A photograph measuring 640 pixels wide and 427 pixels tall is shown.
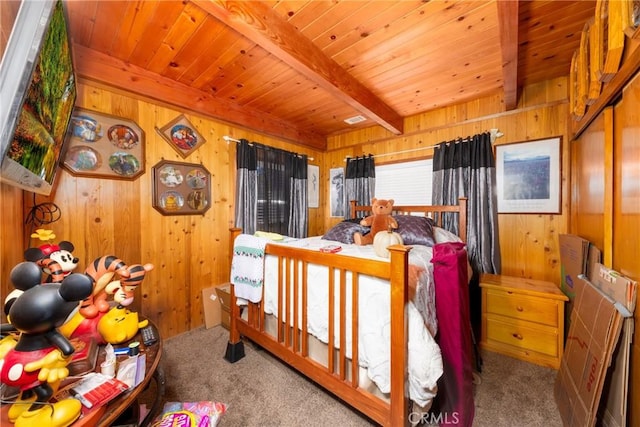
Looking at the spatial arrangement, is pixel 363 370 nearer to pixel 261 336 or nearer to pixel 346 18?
pixel 261 336

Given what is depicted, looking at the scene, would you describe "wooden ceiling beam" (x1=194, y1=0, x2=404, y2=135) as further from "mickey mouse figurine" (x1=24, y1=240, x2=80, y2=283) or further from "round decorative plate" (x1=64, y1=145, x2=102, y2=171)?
"round decorative plate" (x1=64, y1=145, x2=102, y2=171)

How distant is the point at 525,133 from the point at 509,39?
1313mm

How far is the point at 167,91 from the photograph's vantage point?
2.20 meters

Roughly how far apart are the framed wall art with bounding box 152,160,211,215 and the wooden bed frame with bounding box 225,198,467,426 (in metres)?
0.79

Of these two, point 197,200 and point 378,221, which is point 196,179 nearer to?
point 197,200

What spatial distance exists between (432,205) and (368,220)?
0.96 metres

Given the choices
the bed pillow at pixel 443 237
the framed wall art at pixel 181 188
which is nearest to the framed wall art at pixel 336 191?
the bed pillow at pixel 443 237

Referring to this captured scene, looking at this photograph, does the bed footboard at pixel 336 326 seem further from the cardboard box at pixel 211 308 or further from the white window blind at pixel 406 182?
the white window blind at pixel 406 182

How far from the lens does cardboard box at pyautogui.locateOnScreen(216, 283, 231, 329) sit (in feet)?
7.91

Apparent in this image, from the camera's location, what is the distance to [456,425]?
1236 millimetres

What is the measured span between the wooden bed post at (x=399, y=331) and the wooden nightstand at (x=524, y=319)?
4.69 feet

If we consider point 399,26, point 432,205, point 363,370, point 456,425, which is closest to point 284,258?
point 363,370

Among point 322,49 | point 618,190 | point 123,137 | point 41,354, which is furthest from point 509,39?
point 123,137

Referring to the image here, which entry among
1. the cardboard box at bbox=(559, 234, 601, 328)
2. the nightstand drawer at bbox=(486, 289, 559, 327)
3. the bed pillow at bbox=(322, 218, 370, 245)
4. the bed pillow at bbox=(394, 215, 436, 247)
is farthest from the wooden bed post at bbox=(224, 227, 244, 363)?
the cardboard box at bbox=(559, 234, 601, 328)
